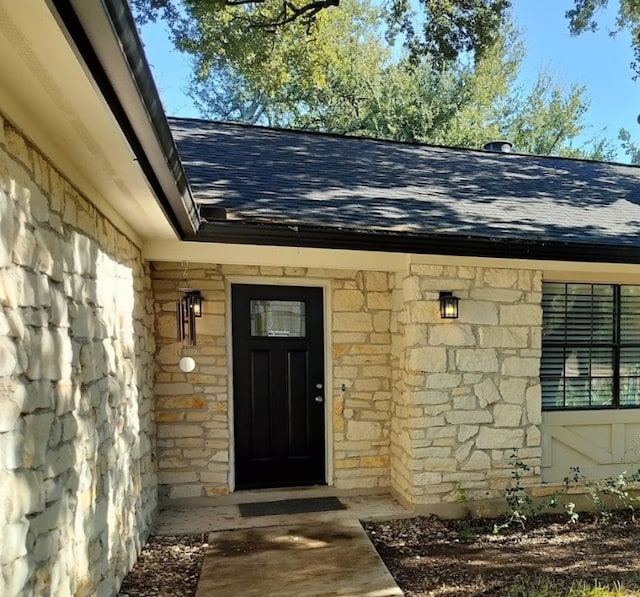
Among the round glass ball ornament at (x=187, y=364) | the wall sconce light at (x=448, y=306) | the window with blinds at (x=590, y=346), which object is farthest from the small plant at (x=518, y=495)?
the round glass ball ornament at (x=187, y=364)

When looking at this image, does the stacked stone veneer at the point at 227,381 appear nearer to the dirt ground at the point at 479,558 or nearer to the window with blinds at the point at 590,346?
the dirt ground at the point at 479,558

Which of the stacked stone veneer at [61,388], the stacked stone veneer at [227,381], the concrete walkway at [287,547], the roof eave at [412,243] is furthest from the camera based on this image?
the stacked stone veneer at [227,381]

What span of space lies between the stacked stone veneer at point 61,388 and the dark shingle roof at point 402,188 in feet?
4.19

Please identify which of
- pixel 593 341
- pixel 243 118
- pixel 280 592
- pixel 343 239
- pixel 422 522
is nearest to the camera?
pixel 280 592

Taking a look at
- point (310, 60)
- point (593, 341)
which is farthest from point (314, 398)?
point (310, 60)

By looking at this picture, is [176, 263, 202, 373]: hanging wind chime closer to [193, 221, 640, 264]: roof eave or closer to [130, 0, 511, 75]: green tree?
[193, 221, 640, 264]: roof eave

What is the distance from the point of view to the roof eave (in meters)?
3.72

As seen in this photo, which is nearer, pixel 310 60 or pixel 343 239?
pixel 343 239

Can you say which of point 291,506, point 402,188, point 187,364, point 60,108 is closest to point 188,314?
point 187,364

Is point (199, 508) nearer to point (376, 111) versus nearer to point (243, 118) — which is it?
point (376, 111)

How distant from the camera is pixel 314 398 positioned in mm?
4977

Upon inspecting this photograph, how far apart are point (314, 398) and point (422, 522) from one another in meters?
1.50

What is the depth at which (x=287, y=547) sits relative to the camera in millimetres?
3734

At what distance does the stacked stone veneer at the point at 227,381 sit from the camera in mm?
4590
